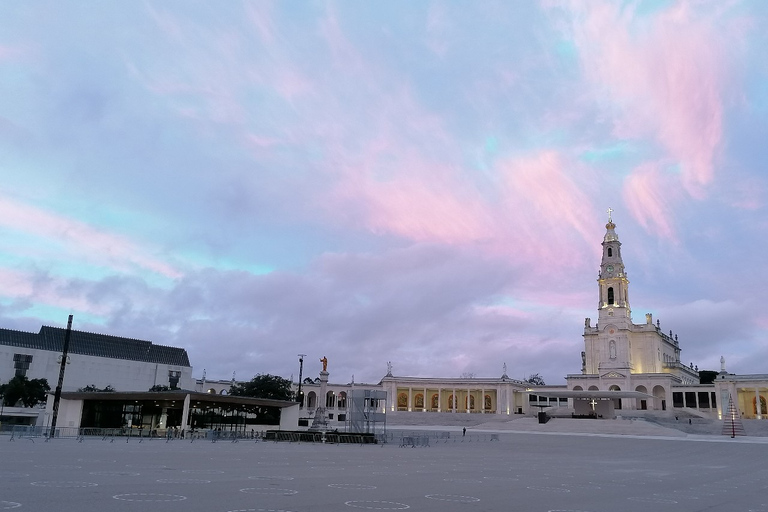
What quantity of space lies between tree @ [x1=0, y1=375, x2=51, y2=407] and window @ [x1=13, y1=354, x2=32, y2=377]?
12598mm

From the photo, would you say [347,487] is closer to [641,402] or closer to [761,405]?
[641,402]

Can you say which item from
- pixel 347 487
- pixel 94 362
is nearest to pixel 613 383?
pixel 94 362

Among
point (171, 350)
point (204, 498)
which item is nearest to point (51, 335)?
point (171, 350)

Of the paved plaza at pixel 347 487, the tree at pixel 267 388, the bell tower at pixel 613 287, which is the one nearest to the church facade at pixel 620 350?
the bell tower at pixel 613 287

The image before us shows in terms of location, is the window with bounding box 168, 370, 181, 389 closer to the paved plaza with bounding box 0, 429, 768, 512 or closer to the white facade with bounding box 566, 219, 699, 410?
the white facade with bounding box 566, 219, 699, 410

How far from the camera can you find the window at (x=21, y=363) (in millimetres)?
111769

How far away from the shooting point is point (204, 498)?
42.1 ft

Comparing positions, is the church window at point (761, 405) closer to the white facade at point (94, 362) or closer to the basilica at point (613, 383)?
the basilica at point (613, 383)

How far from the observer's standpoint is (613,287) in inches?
4985

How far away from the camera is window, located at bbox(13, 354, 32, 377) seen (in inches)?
4400

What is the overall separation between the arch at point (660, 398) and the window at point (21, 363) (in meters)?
112

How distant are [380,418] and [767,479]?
106 feet

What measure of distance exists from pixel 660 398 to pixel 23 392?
348 feet

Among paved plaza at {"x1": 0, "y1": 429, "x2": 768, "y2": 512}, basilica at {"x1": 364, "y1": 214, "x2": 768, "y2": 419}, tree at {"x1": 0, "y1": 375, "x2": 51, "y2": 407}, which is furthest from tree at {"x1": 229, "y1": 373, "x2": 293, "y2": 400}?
paved plaza at {"x1": 0, "y1": 429, "x2": 768, "y2": 512}
